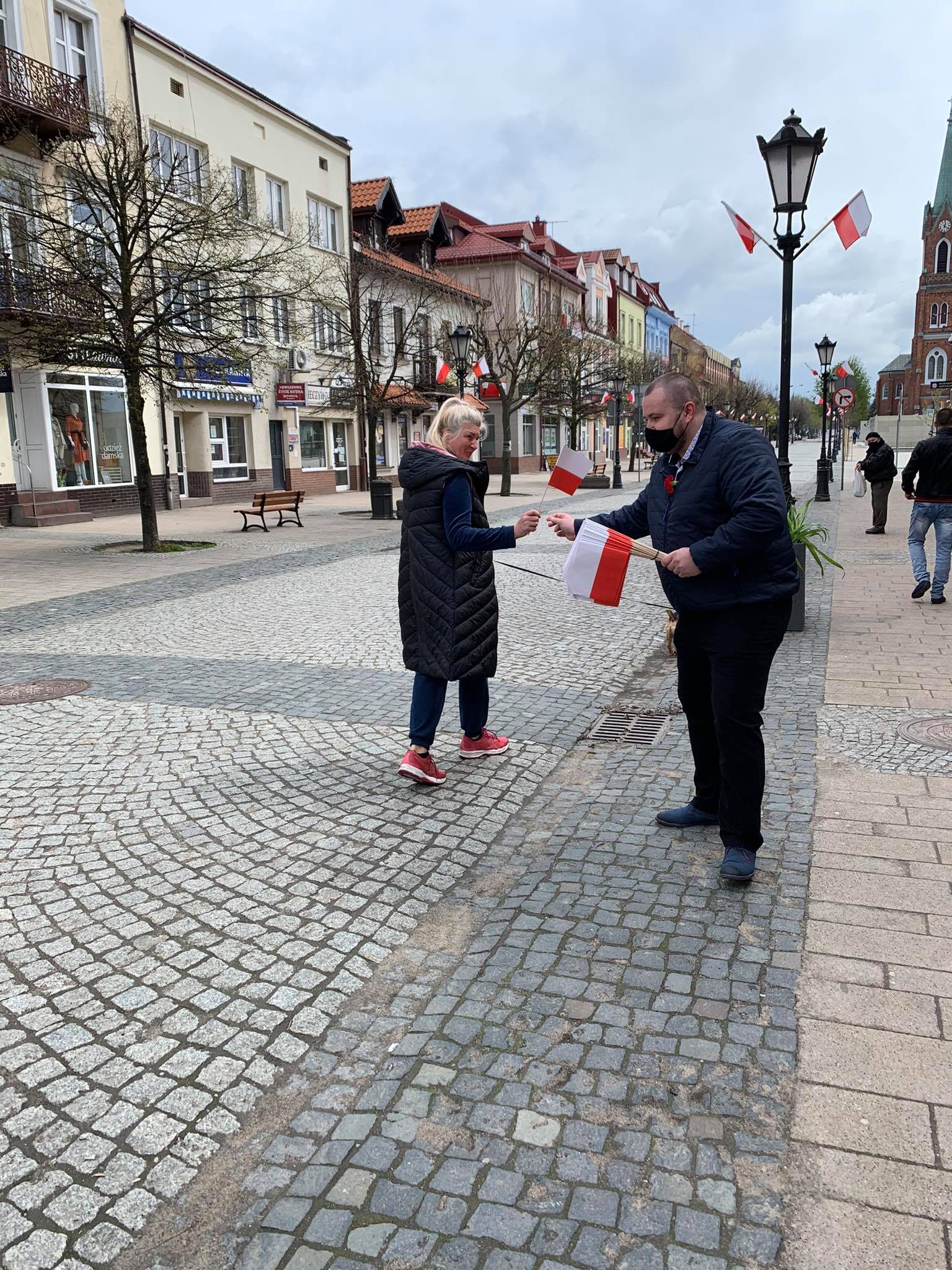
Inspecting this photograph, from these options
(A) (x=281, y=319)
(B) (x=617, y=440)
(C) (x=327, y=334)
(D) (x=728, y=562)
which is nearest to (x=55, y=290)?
(A) (x=281, y=319)

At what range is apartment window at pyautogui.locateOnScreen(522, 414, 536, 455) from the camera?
172 feet

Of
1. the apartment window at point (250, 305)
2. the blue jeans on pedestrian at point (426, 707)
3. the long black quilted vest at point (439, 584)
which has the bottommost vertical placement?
the blue jeans on pedestrian at point (426, 707)

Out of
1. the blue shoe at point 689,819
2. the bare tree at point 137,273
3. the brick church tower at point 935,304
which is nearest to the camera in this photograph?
the blue shoe at point 689,819

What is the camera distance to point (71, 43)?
74.3 feet

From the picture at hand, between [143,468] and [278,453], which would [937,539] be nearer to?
[143,468]

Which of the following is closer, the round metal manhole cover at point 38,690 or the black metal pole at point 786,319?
the round metal manhole cover at point 38,690

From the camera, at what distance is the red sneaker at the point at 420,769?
16.2 feet

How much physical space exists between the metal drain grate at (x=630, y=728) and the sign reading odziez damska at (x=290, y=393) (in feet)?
87.7

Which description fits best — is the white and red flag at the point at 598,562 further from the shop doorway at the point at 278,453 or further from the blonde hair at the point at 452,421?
the shop doorway at the point at 278,453

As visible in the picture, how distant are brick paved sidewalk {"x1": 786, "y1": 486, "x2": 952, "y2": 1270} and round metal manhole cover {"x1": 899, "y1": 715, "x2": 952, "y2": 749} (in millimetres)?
52

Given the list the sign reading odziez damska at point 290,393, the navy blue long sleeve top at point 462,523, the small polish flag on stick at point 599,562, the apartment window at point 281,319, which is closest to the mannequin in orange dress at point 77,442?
the apartment window at point 281,319

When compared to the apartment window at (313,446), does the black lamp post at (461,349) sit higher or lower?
higher

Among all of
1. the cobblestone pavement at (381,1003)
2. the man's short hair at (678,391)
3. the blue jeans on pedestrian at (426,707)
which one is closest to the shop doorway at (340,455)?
the cobblestone pavement at (381,1003)

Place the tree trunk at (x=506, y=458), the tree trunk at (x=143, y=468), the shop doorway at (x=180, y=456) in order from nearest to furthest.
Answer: the tree trunk at (x=143, y=468)
the shop doorway at (x=180, y=456)
the tree trunk at (x=506, y=458)
